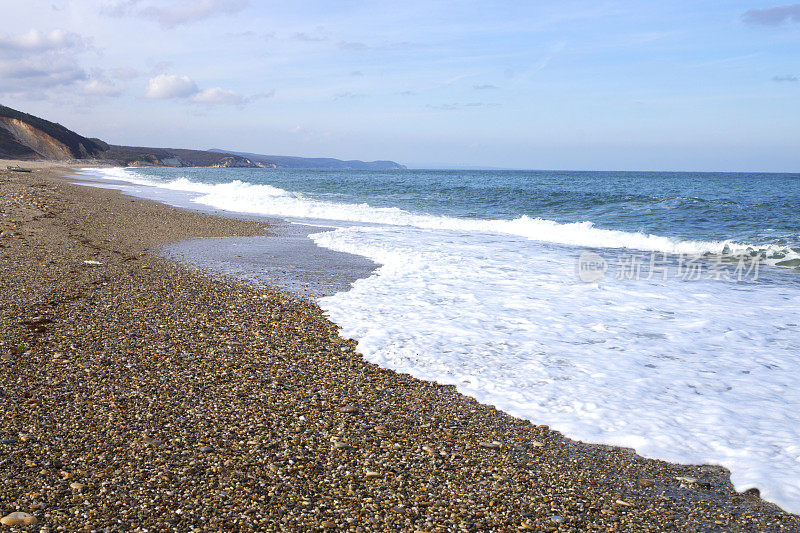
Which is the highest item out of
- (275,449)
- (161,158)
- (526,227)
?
(161,158)

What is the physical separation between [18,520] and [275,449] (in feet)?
4.68

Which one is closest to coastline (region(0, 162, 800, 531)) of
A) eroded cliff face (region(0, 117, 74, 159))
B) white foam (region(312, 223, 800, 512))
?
white foam (region(312, 223, 800, 512))

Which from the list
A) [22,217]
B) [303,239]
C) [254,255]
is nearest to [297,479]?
[254,255]

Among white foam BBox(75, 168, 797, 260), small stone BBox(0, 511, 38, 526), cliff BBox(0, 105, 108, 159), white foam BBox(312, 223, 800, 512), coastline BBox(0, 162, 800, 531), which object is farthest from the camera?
cliff BBox(0, 105, 108, 159)

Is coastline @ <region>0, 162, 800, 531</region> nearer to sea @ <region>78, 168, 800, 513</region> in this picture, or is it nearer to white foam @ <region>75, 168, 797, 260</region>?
sea @ <region>78, 168, 800, 513</region>

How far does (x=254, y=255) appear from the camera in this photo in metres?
11.7

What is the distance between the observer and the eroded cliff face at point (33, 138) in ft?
298

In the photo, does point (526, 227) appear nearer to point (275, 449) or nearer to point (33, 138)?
point (275, 449)

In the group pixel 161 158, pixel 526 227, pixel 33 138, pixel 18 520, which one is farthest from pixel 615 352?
pixel 161 158

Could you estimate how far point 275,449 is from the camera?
3.66 meters

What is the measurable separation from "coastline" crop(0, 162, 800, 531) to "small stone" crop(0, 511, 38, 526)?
0.22 ft

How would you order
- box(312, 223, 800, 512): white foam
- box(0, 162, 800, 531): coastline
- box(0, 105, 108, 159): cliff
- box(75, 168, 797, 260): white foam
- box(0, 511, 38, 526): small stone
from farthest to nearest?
box(0, 105, 108, 159): cliff → box(75, 168, 797, 260): white foam → box(312, 223, 800, 512): white foam → box(0, 162, 800, 531): coastline → box(0, 511, 38, 526): small stone

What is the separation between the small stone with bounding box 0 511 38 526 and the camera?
9.03 ft

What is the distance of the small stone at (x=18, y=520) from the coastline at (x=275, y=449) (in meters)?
0.07
